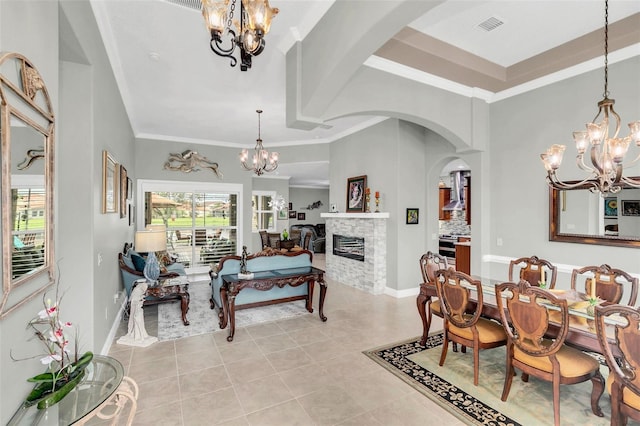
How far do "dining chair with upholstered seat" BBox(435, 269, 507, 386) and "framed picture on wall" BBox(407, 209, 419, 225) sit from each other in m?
2.80

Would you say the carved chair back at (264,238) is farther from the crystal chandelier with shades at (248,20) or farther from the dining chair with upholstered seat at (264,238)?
the crystal chandelier with shades at (248,20)

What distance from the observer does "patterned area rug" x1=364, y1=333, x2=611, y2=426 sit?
2.32 meters

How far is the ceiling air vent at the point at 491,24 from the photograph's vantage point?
3.21m

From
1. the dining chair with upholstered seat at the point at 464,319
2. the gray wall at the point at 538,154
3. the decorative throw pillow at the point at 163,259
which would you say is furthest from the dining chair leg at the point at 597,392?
the decorative throw pillow at the point at 163,259

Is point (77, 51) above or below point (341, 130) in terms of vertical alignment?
below

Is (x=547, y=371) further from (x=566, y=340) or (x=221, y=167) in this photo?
(x=221, y=167)

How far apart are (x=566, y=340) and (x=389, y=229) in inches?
144

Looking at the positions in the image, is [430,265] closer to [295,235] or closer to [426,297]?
[426,297]

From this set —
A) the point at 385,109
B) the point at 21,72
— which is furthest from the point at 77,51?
the point at 385,109

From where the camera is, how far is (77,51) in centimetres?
237

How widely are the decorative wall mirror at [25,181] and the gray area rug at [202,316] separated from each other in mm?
2822

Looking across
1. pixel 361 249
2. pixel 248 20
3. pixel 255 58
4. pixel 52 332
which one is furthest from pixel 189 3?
pixel 361 249

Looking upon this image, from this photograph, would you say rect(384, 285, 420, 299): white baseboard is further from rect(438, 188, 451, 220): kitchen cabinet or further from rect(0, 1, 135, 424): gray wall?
rect(438, 188, 451, 220): kitchen cabinet

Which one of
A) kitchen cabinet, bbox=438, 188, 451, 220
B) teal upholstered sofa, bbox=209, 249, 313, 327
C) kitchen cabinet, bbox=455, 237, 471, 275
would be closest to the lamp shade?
teal upholstered sofa, bbox=209, 249, 313, 327
